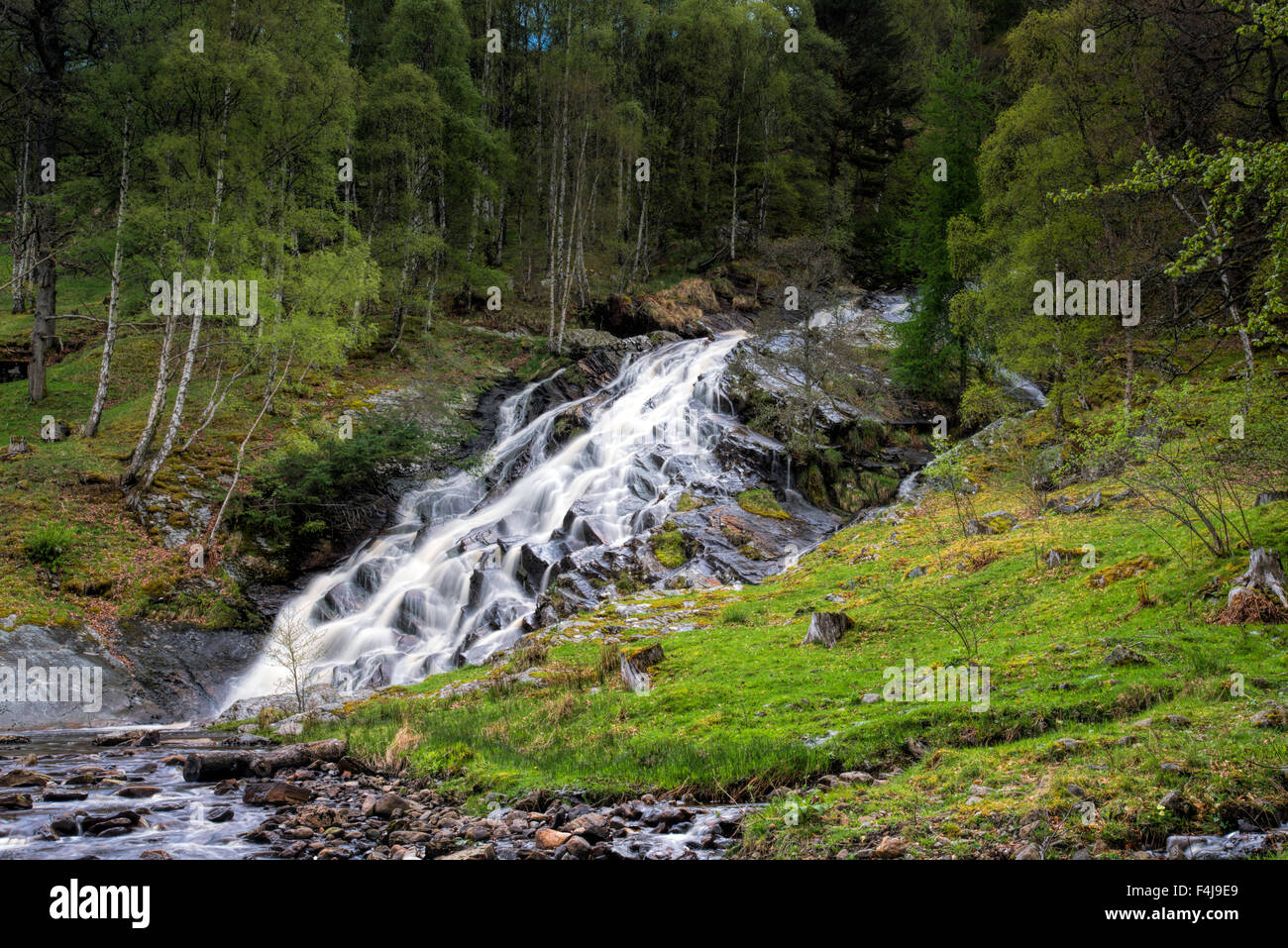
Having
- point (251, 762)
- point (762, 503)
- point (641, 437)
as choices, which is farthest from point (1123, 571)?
point (641, 437)

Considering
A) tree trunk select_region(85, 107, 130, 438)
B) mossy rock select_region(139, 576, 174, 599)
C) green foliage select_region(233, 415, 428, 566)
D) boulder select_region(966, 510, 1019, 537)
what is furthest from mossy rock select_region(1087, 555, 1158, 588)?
tree trunk select_region(85, 107, 130, 438)

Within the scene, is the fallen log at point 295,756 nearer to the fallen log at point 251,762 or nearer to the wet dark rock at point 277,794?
the fallen log at point 251,762

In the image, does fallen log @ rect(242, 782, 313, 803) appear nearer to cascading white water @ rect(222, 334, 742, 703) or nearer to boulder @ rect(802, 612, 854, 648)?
boulder @ rect(802, 612, 854, 648)

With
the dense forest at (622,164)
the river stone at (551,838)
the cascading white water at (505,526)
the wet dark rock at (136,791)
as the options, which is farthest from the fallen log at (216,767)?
the dense forest at (622,164)

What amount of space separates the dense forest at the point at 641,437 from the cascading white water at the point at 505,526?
169 millimetres

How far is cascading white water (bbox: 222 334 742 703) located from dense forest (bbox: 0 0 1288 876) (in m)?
0.17

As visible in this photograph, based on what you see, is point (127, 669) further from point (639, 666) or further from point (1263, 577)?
point (1263, 577)

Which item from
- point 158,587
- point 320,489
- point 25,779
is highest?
point 320,489

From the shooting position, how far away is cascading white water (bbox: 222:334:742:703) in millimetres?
18703

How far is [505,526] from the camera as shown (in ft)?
80.8

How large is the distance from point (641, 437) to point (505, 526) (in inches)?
306
